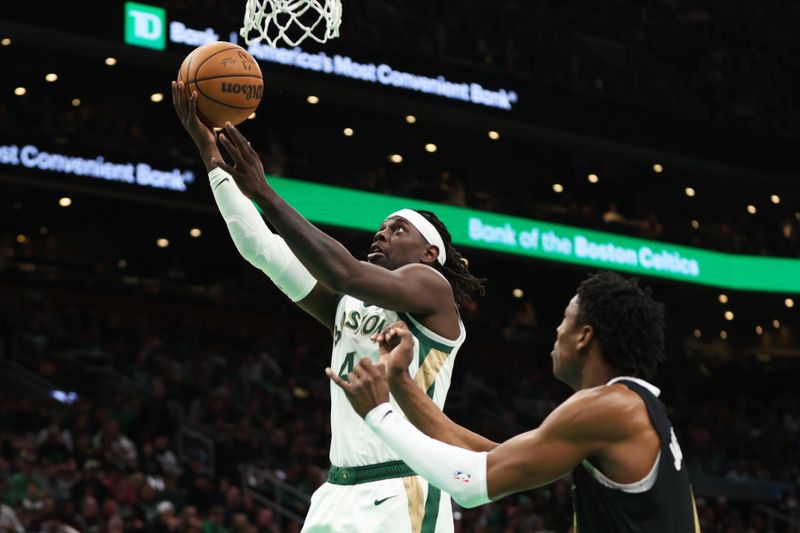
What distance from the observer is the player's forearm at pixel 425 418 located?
420cm

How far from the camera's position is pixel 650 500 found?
3.88 metres

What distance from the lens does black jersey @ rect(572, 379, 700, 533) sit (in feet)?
12.7

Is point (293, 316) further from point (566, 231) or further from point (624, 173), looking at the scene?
point (624, 173)

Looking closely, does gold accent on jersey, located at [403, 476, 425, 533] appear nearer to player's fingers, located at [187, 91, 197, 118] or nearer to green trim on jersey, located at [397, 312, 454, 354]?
green trim on jersey, located at [397, 312, 454, 354]

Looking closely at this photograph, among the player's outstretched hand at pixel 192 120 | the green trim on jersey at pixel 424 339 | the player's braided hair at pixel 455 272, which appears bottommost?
the green trim on jersey at pixel 424 339

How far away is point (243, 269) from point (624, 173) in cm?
1030

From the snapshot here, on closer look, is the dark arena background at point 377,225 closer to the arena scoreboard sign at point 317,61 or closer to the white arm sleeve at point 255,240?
the arena scoreboard sign at point 317,61

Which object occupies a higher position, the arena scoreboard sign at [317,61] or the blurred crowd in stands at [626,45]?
the blurred crowd in stands at [626,45]

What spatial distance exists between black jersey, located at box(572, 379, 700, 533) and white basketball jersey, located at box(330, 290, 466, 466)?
1508 mm

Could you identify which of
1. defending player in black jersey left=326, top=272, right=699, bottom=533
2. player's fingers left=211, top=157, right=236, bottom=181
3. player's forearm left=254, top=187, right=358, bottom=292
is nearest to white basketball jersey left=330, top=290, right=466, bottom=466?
player's forearm left=254, top=187, right=358, bottom=292

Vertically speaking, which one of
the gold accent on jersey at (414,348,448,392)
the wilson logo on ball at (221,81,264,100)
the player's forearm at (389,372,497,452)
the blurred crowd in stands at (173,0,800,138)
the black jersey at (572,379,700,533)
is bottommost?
the black jersey at (572,379,700,533)

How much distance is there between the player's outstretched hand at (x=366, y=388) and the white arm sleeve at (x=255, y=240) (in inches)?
63.7

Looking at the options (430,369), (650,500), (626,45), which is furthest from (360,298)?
(626,45)

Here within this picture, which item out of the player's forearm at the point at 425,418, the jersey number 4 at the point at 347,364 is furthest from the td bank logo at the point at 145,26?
the player's forearm at the point at 425,418
